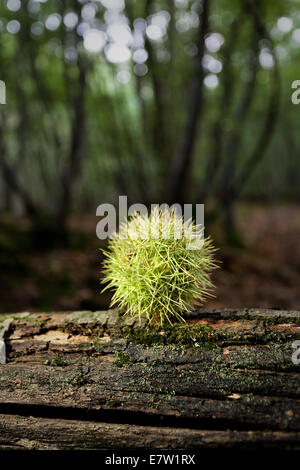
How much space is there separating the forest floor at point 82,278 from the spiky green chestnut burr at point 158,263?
3373 mm

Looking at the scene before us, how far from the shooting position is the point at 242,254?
901 centimetres

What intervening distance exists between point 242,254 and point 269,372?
7413 mm

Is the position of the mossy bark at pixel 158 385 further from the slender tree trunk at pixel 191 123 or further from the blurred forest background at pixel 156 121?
the slender tree trunk at pixel 191 123

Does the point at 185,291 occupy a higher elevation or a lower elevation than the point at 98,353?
higher

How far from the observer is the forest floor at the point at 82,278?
5.62 m

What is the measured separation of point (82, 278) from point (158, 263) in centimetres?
476

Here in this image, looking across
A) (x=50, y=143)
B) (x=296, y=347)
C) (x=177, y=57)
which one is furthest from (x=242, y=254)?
(x=50, y=143)

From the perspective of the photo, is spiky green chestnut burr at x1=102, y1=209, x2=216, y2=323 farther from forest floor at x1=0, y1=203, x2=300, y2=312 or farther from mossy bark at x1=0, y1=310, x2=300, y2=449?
forest floor at x1=0, y1=203, x2=300, y2=312

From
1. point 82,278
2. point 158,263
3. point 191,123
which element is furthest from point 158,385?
point 191,123

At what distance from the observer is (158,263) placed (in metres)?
1.98

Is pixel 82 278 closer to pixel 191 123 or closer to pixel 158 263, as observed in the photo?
pixel 191 123

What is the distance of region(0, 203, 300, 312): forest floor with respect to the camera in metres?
5.62
